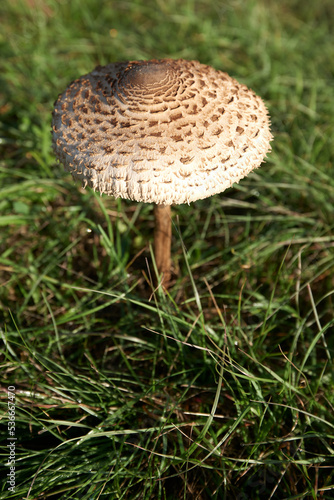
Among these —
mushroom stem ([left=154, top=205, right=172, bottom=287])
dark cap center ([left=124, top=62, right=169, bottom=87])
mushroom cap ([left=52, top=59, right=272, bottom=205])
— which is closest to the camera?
mushroom cap ([left=52, top=59, right=272, bottom=205])

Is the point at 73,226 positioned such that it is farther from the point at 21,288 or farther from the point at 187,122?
the point at 187,122

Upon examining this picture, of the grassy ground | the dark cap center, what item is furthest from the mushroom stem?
the dark cap center

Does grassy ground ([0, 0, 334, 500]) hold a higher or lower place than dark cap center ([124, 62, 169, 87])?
lower

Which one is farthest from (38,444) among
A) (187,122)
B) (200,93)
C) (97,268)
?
(200,93)

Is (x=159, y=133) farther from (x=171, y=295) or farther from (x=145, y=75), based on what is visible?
(x=171, y=295)

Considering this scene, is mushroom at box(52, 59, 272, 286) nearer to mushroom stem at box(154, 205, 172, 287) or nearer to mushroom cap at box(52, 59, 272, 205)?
mushroom cap at box(52, 59, 272, 205)

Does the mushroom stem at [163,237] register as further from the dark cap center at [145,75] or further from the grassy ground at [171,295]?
the dark cap center at [145,75]
